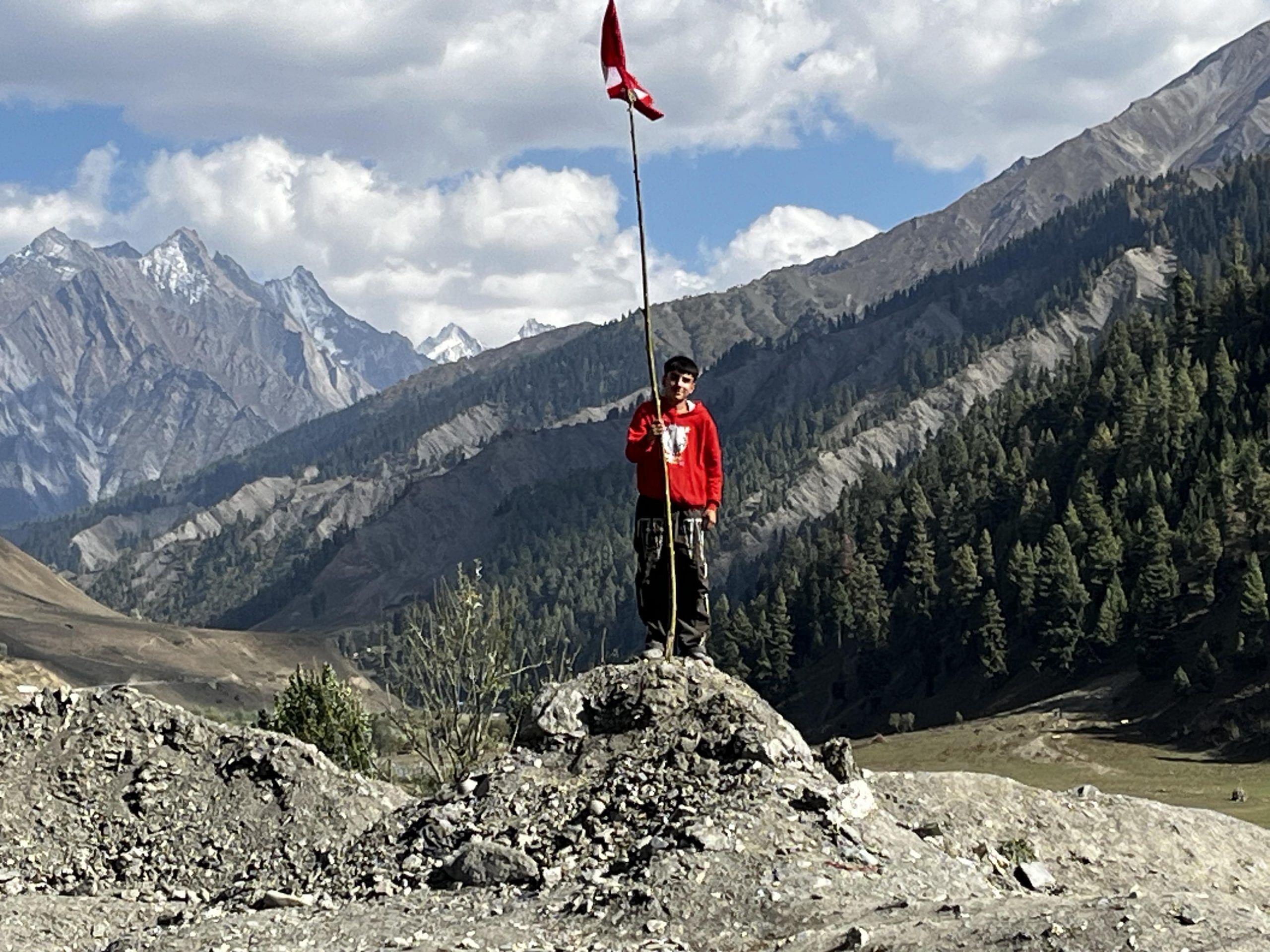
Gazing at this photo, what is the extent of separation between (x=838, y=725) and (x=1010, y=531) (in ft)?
90.1

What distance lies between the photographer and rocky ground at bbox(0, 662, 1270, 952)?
550 inches

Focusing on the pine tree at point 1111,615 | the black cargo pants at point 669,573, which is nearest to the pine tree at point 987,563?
the pine tree at point 1111,615

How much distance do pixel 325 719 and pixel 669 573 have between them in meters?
25.9

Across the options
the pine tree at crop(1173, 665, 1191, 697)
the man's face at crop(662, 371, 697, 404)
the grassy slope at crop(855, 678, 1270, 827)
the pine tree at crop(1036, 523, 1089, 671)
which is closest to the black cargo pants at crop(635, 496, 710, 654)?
the man's face at crop(662, 371, 697, 404)

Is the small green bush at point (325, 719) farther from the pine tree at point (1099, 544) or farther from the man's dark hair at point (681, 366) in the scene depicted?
the pine tree at point (1099, 544)

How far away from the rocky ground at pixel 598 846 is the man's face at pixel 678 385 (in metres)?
3.40

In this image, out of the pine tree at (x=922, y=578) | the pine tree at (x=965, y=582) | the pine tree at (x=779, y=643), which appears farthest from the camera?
the pine tree at (x=779, y=643)

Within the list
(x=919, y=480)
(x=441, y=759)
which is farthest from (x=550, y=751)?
(x=919, y=480)

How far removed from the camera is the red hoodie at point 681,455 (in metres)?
18.8

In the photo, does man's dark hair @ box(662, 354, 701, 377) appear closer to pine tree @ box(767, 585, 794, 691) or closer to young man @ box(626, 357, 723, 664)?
young man @ box(626, 357, 723, 664)

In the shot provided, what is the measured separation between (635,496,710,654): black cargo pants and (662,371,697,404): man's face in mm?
1375

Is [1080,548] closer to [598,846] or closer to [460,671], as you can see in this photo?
[460,671]

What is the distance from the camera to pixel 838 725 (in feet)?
474

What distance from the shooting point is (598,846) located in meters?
15.9
